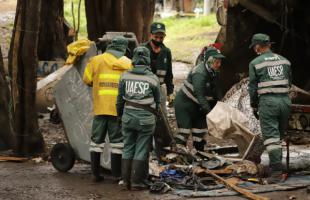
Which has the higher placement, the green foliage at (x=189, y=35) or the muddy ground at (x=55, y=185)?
the green foliage at (x=189, y=35)

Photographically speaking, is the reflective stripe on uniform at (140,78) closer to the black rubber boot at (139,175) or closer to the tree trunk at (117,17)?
the black rubber boot at (139,175)

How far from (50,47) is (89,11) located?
438cm

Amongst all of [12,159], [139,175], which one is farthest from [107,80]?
[12,159]

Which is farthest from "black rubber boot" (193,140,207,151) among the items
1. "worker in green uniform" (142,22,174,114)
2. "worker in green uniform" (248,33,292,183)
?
"worker in green uniform" (248,33,292,183)

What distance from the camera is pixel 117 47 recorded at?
8.67m

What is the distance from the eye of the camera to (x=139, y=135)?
8.21m

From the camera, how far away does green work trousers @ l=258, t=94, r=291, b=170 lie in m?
8.35

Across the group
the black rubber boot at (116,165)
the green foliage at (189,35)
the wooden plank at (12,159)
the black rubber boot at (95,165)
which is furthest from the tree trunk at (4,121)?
the green foliage at (189,35)

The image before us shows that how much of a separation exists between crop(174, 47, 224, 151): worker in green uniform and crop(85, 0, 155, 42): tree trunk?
4.50 m

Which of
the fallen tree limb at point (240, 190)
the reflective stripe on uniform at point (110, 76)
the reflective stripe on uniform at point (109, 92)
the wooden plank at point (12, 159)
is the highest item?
the reflective stripe on uniform at point (110, 76)

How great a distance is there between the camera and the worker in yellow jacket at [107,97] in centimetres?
856

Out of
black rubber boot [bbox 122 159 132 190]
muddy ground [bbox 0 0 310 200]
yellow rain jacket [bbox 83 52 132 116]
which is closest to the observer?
muddy ground [bbox 0 0 310 200]

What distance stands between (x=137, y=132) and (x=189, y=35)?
2156cm

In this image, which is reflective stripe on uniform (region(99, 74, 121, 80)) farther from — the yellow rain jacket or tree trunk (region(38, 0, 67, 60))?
tree trunk (region(38, 0, 67, 60))
